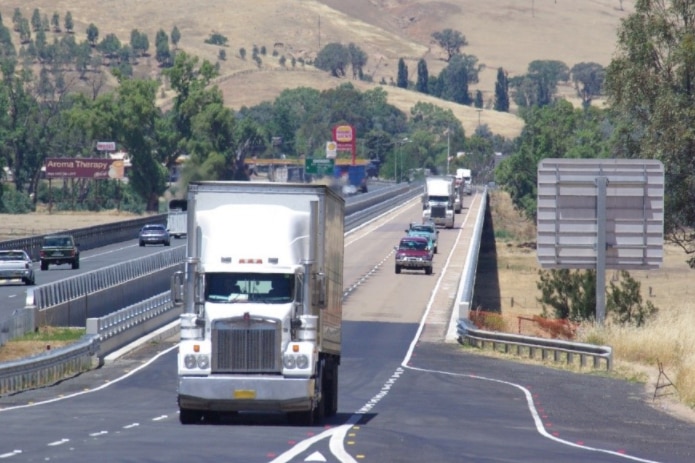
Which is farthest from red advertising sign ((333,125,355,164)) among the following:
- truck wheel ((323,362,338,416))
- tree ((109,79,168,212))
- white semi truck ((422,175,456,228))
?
truck wheel ((323,362,338,416))

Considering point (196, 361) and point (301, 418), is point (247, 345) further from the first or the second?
point (301, 418)

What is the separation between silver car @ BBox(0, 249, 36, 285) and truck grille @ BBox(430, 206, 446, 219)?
44586 mm

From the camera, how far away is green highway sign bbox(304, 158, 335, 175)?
506ft

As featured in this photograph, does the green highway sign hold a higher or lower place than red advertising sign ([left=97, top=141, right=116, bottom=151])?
lower

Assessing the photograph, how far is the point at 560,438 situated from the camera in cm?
Answer: 2122

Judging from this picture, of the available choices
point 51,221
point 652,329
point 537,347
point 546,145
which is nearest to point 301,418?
point 537,347

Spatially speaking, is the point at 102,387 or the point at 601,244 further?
the point at 601,244

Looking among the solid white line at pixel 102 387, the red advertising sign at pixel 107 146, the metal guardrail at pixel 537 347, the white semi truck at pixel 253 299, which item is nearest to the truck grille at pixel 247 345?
the white semi truck at pixel 253 299

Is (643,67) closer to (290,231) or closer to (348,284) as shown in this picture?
(348,284)

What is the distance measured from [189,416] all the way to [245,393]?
4.19ft

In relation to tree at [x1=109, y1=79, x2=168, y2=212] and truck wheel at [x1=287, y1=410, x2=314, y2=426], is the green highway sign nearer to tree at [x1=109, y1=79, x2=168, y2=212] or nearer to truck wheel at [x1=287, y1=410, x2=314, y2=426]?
tree at [x1=109, y1=79, x2=168, y2=212]

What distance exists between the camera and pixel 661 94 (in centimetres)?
5509

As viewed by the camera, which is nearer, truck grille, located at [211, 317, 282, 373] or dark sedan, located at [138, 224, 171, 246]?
truck grille, located at [211, 317, 282, 373]

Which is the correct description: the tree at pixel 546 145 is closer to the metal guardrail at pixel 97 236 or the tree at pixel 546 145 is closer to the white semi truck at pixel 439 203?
the white semi truck at pixel 439 203
